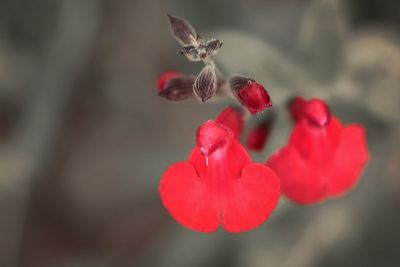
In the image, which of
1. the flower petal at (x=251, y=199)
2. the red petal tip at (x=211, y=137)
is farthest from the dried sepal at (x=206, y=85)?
the flower petal at (x=251, y=199)

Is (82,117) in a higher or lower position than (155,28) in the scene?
lower

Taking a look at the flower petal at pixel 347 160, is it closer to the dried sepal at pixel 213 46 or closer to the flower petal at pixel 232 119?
the flower petal at pixel 232 119

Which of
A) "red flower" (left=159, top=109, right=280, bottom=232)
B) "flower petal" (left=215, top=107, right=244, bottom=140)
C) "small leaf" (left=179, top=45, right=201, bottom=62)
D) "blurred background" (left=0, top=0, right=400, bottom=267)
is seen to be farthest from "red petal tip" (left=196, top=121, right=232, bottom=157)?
"blurred background" (left=0, top=0, right=400, bottom=267)

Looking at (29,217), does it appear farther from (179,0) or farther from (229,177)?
(229,177)

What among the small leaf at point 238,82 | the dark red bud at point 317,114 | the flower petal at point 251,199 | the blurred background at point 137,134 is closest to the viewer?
the flower petal at point 251,199

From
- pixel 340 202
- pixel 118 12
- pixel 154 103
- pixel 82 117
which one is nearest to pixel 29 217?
pixel 82 117
